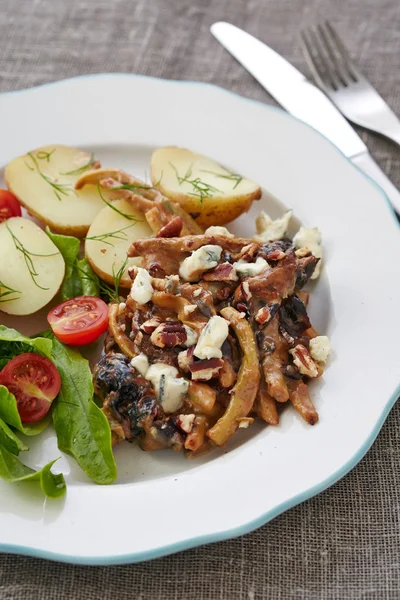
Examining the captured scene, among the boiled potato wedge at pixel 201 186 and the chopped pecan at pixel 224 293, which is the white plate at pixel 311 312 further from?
the chopped pecan at pixel 224 293

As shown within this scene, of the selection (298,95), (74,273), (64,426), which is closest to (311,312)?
(74,273)

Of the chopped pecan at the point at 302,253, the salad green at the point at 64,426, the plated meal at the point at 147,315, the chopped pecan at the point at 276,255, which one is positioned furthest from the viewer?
the chopped pecan at the point at 302,253

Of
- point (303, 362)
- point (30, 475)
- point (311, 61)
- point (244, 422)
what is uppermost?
point (311, 61)

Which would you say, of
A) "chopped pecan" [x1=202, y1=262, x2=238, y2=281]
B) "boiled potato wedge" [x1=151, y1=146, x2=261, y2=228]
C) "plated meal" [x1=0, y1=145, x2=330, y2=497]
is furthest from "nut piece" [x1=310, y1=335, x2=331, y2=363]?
"boiled potato wedge" [x1=151, y1=146, x2=261, y2=228]

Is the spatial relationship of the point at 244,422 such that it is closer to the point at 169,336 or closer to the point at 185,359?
the point at 185,359

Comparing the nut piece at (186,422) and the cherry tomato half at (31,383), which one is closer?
the nut piece at (186,422)

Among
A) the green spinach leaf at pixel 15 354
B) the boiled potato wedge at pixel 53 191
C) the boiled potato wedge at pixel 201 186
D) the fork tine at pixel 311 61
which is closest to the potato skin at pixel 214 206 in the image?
the boiled potato wedge at pixel 201 186

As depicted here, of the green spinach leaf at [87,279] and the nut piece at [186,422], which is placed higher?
the nut piece at [186,422]
